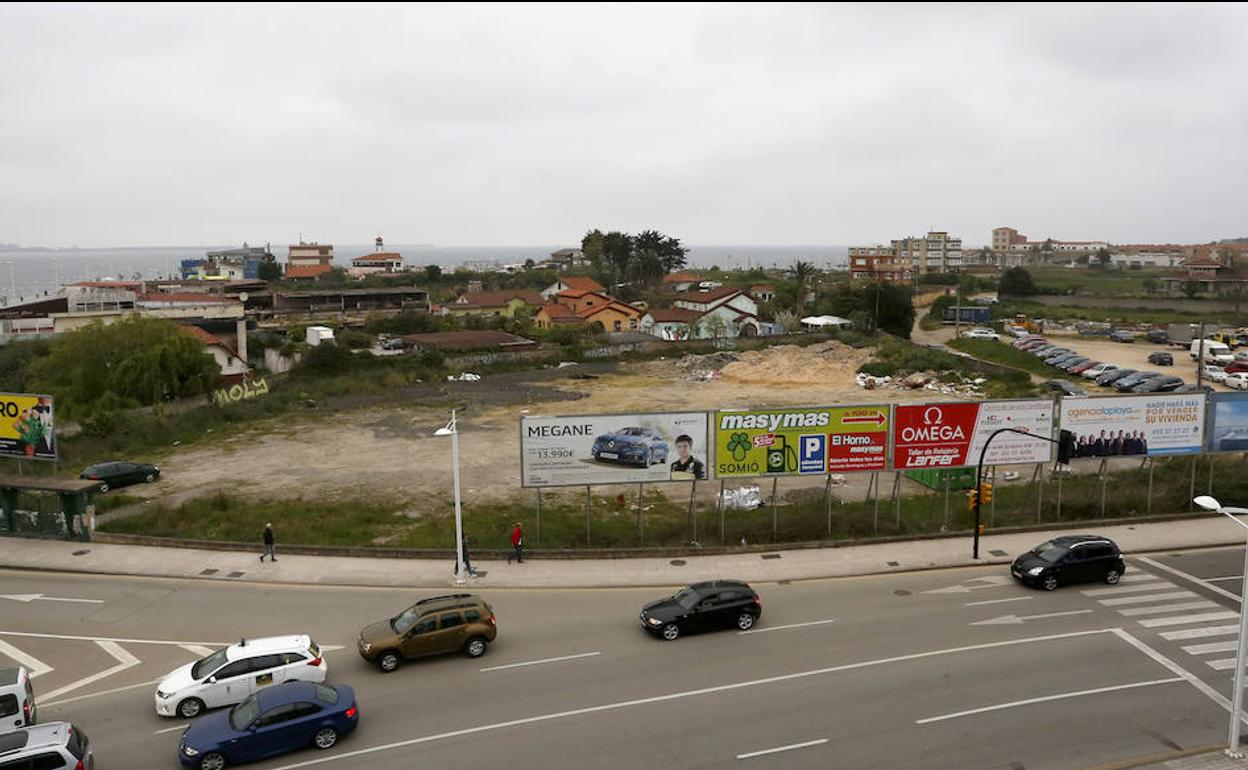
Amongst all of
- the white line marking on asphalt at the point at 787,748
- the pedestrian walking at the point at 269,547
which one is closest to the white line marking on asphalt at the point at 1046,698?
the white line marking on asphalt at the point at 787,748

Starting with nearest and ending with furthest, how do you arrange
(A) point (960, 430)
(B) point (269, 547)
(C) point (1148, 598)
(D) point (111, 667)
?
(D) point (111, 667), (C) point (1148, 598), (B) point (269, 547), (A) point (960, 430)

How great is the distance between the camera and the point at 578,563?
87.4ft

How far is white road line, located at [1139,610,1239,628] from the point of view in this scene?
20797 mm

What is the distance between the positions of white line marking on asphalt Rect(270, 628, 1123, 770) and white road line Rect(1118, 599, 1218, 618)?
5.53 ft

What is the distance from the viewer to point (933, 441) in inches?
1147

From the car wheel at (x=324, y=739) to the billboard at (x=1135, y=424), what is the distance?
26115mm

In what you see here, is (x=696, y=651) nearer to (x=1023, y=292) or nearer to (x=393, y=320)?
(x=393, y=320)

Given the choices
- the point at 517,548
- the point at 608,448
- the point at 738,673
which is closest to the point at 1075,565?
the point at 738,673

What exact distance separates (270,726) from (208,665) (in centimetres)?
338

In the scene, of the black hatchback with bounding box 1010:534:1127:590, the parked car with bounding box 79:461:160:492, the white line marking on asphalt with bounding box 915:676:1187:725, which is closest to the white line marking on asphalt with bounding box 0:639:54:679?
the parked car with bounding box 79:461:160:492

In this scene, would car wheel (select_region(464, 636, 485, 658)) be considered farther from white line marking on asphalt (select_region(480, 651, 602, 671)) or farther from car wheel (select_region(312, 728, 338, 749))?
car wheel (select_region(312, 728, 338, 749))

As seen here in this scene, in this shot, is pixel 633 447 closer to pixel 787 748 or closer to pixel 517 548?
pixel 517 548

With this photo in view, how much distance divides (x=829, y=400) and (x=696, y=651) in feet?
141

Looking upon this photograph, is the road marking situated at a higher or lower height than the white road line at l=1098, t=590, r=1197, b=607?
lower
